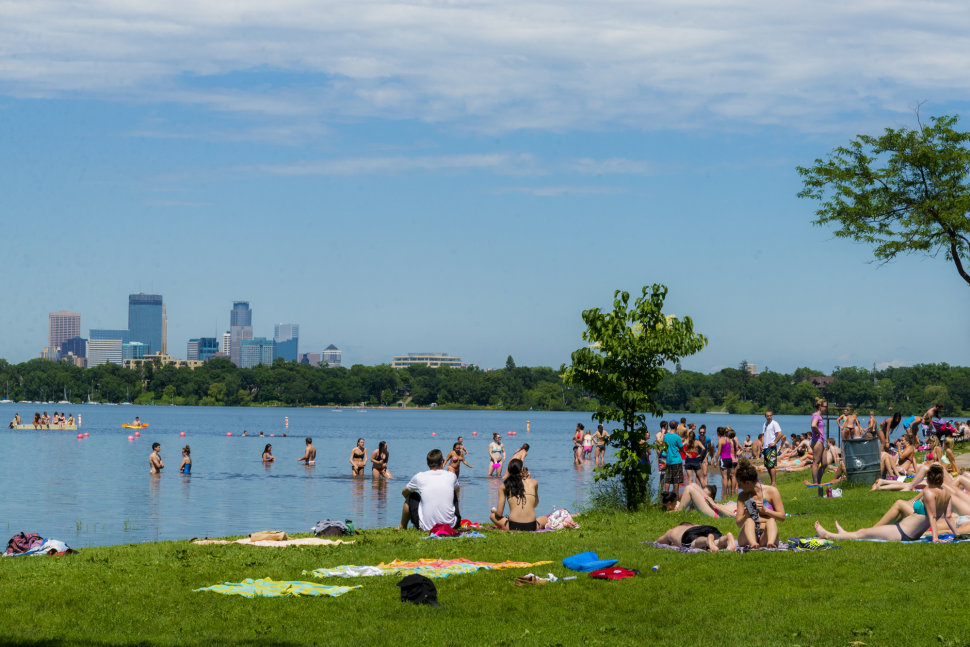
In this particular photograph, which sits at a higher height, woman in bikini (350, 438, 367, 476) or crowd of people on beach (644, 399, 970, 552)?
crowd of people on beach (644, 399, 970, 552)

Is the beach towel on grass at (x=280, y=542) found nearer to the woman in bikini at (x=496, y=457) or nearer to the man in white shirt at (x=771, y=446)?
the man in white shirt at (x=771, y=446)

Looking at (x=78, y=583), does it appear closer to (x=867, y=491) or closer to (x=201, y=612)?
(x=201, y=612)

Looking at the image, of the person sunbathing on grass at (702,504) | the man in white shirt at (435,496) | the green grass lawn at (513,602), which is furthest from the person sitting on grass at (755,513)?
the man in white shirt at (435,496)

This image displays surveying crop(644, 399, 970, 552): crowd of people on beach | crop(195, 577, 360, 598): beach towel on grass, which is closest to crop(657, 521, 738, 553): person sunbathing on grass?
crop(644, 399, 970, 552): crowd of people on beach

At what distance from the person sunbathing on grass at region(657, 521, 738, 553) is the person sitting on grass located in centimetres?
20

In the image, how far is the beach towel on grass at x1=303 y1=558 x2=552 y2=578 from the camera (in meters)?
11.7

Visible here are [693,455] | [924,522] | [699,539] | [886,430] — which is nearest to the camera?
[699,539]

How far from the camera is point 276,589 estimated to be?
10688 mm

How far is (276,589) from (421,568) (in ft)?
6.15

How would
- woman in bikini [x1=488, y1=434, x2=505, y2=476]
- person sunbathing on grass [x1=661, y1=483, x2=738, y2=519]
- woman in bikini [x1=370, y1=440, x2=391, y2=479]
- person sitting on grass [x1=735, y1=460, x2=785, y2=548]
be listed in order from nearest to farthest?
person sitting on grass [x1=735, y1=460, x2=785, y2=548], person sunbathing on grass [x1=661, y1=483, x2=738, y2=519], woman in bikini [x1=370, y1=440, x2=391, y2=479], woman in bikini [x1=488, y1=434, x2=505, y2=476]

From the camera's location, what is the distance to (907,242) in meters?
26.8

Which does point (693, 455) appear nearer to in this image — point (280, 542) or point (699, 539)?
point (699, 539)

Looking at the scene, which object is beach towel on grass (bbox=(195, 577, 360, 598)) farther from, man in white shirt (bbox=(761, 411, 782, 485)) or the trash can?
man in white shirt (bbox=(761, 411, 782, 485))

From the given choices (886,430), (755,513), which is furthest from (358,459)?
(755,513)
